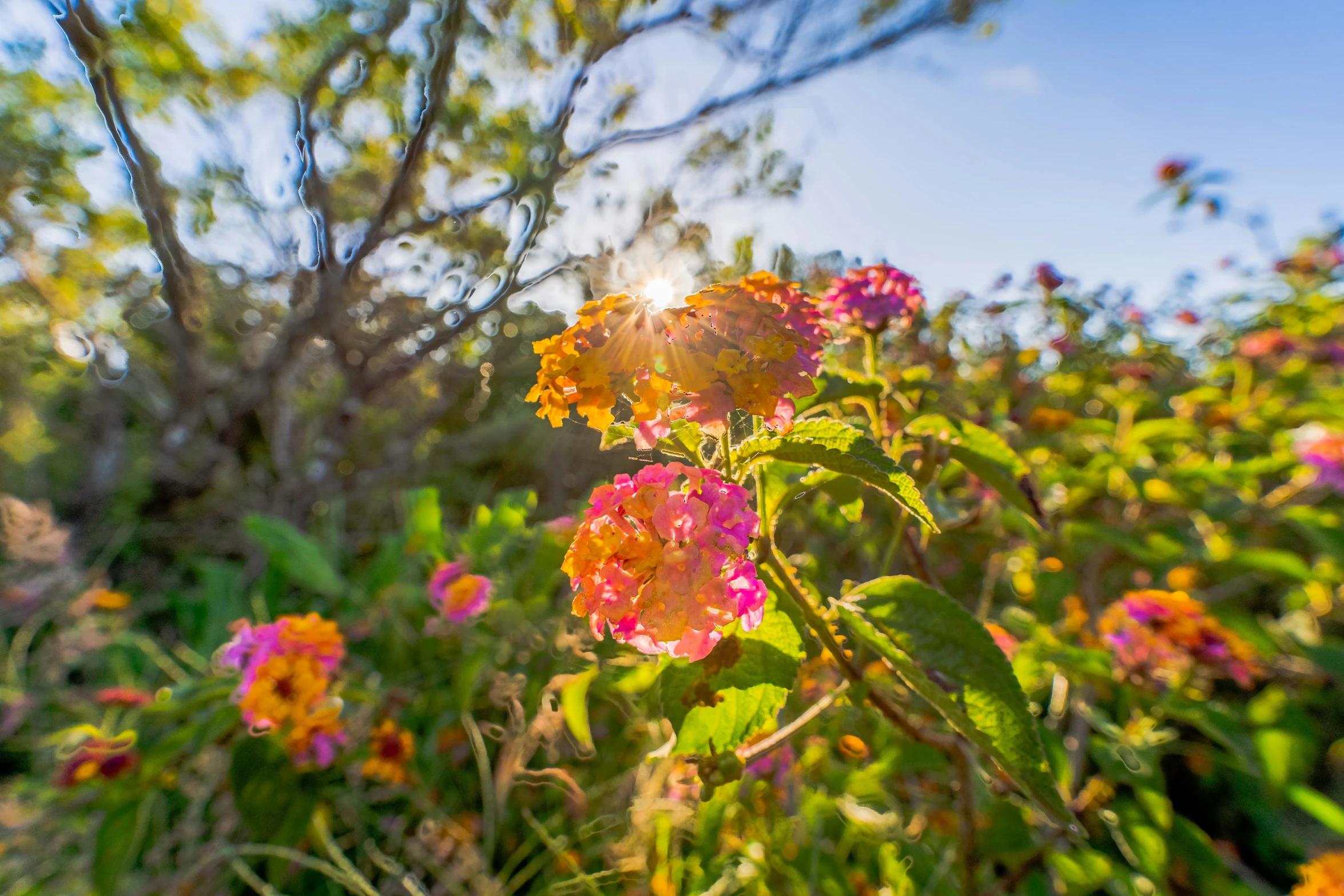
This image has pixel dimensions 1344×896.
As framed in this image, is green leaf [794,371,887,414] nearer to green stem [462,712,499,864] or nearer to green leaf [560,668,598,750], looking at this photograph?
green leaf [560,668,598,750]

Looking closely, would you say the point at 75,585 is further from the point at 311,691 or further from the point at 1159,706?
the point at 1159,706

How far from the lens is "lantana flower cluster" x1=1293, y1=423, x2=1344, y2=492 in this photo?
1.11 meters

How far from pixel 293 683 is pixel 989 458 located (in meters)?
0.93

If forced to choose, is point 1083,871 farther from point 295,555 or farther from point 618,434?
point 295,555

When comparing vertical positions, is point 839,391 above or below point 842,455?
above

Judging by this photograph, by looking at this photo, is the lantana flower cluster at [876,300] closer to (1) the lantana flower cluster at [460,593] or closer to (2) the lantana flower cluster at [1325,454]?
(1) the lantana flower cluster at [460,593]

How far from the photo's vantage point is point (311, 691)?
84 centimetres

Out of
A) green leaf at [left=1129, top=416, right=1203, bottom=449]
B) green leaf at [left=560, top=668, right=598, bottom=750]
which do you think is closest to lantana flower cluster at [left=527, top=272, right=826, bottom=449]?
green leaf at [left=560, top=668, right=598, bottom=750]

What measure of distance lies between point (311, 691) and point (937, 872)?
85 cm

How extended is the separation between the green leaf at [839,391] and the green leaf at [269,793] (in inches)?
34.5

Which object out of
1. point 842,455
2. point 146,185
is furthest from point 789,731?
point 146,185

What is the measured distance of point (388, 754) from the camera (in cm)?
101

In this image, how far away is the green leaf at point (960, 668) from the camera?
37cm

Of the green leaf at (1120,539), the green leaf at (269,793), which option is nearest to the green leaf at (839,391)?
the green leaf at (1120,539)
